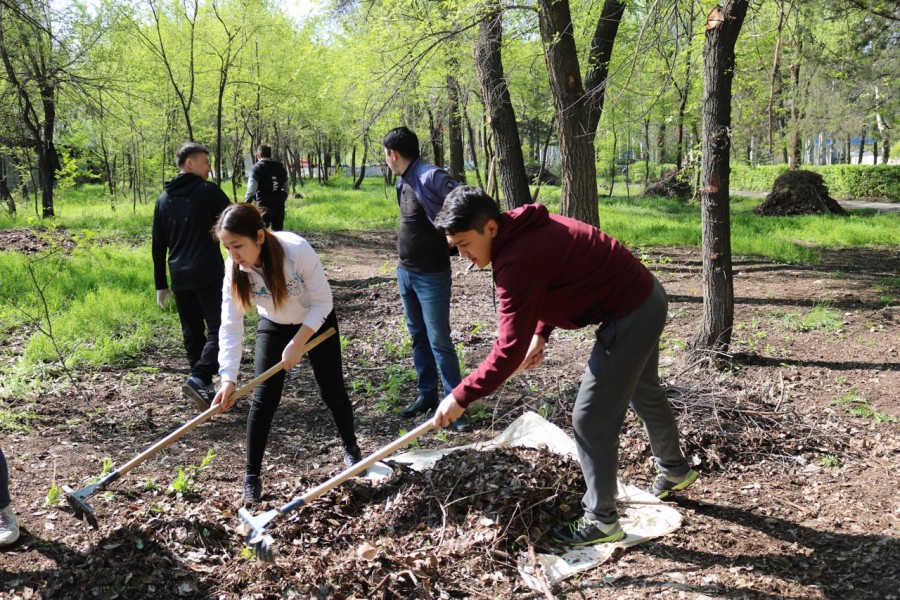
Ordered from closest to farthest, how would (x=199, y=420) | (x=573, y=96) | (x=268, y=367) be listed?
(x=199, y=420)
(x=268, y=367)
(x=573, y=96)

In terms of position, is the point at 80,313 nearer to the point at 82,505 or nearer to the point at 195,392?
the point at 195,392

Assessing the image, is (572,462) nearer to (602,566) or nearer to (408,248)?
(602,566)

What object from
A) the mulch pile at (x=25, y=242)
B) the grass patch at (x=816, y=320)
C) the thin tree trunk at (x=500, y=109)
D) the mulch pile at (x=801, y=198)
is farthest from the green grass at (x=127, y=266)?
the thin tree trunk at (x=500, y=109)

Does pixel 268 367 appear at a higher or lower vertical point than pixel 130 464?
higher

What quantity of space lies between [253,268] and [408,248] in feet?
4.29

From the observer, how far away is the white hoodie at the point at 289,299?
122 inches

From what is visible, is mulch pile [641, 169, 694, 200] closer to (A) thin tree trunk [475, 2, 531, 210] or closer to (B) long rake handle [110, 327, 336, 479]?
(A) thin tree trunk [475, 2, 531, 210]

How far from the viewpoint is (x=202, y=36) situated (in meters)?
16.3

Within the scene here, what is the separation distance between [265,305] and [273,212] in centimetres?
613

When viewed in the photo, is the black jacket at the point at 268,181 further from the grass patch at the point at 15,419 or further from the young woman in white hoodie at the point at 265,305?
the young woman in white hoodie at the point at 265,305

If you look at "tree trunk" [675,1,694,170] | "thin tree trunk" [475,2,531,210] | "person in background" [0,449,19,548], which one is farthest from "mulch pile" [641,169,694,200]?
"person in background" [0,449,19,548]

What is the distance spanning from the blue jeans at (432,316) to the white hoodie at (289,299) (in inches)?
41.7

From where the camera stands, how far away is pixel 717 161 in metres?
4.63

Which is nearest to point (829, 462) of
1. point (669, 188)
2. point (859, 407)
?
point (859, 407)
